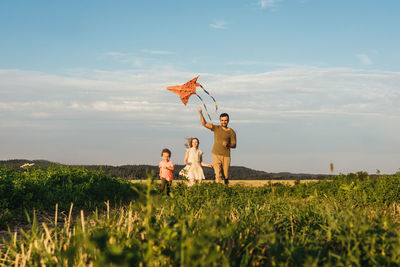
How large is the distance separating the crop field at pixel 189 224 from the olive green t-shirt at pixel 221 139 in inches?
81.4

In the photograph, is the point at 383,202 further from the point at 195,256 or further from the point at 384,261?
the point at 195,256

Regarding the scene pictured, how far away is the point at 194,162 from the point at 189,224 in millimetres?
9728

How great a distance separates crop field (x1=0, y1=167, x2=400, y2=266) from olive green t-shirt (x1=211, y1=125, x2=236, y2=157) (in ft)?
6.79

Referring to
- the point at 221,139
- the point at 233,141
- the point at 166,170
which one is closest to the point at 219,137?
the point at 221,139

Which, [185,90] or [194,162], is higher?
[185,90]

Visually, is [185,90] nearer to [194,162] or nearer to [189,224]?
[194,162]

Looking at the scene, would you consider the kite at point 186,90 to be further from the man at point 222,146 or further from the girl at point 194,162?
the girl at point 194,162

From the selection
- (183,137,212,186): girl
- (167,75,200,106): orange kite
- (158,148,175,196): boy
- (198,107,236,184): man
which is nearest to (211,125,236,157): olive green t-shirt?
(198,107,236,184): man

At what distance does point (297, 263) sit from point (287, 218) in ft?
7.69

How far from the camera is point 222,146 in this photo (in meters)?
13.2

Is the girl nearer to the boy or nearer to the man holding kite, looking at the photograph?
the man holding kite

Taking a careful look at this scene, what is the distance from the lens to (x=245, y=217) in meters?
5.25

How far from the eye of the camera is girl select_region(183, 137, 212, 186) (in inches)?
498

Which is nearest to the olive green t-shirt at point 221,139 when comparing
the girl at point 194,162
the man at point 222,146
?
the man at point 222,146
